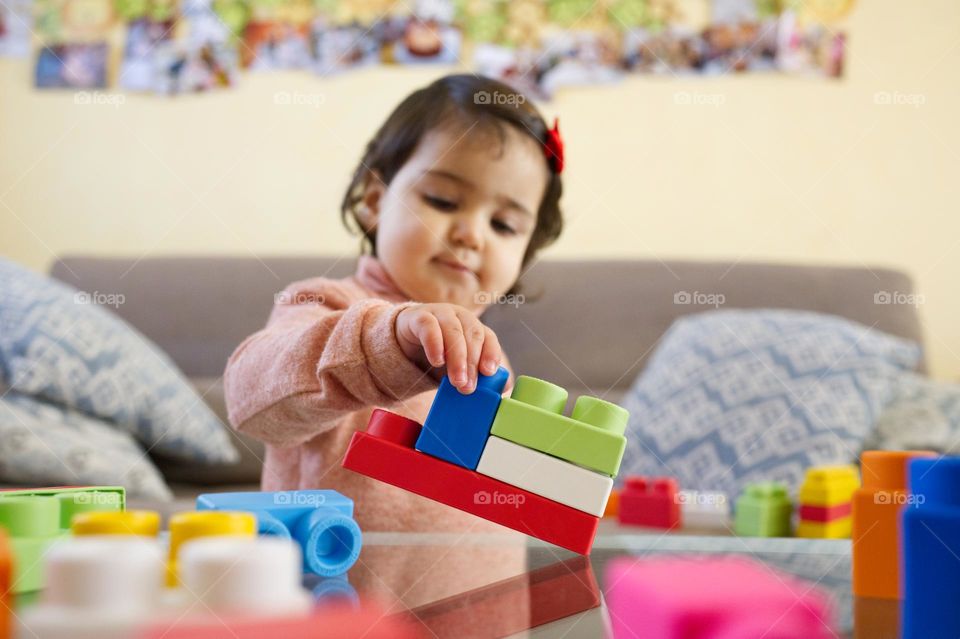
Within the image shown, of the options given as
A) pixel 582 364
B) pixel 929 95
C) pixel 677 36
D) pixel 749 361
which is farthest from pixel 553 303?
pixel 929 95

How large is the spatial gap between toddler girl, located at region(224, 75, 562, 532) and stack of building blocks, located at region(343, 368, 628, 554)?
0.51 feet

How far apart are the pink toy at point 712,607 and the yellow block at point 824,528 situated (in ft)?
1.83

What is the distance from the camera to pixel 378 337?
23.0 inches

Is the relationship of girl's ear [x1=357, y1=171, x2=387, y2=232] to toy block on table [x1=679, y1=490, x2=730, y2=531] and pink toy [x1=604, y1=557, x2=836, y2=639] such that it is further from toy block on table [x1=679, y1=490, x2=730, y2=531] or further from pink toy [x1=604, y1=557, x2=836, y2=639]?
pink toy [x1=604, y1=557, x2=836, y2=639]

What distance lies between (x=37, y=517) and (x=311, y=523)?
143 mm

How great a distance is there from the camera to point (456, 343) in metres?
0.51

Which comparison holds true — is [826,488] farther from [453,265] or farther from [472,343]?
[472,343]

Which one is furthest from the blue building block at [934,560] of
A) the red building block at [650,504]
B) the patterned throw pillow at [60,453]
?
the patterned throw pillow at [60,453]

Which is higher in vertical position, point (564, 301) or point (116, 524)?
point (116, 524)

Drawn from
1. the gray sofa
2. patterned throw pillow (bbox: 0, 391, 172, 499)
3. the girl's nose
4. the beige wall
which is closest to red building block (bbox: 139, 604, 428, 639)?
the girl's nose

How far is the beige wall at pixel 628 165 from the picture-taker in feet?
6.09

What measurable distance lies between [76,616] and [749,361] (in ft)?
4.27

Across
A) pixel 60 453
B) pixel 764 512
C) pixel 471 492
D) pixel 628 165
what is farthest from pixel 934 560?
pixel 628 165

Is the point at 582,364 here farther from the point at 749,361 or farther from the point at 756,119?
the point at 756,119
